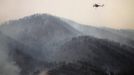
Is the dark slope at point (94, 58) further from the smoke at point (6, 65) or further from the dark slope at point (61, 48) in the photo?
the smoke at point (6, 65)

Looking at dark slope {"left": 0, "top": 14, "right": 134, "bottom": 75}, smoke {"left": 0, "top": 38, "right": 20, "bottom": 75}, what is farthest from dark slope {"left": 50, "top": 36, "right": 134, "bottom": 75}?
smoke {"left": 0, "top": 38, "right": 20, "bottom": 75}

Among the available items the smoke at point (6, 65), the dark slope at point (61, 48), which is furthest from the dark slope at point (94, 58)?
the smoke at point (6, 65)

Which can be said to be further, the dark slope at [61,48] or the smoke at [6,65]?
the smoke at [6,65]

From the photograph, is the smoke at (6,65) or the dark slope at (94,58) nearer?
the dark slope at (94,58)

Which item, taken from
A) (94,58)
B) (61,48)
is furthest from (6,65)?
(94,58)

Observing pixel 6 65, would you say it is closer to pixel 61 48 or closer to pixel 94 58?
pixel 61 48
